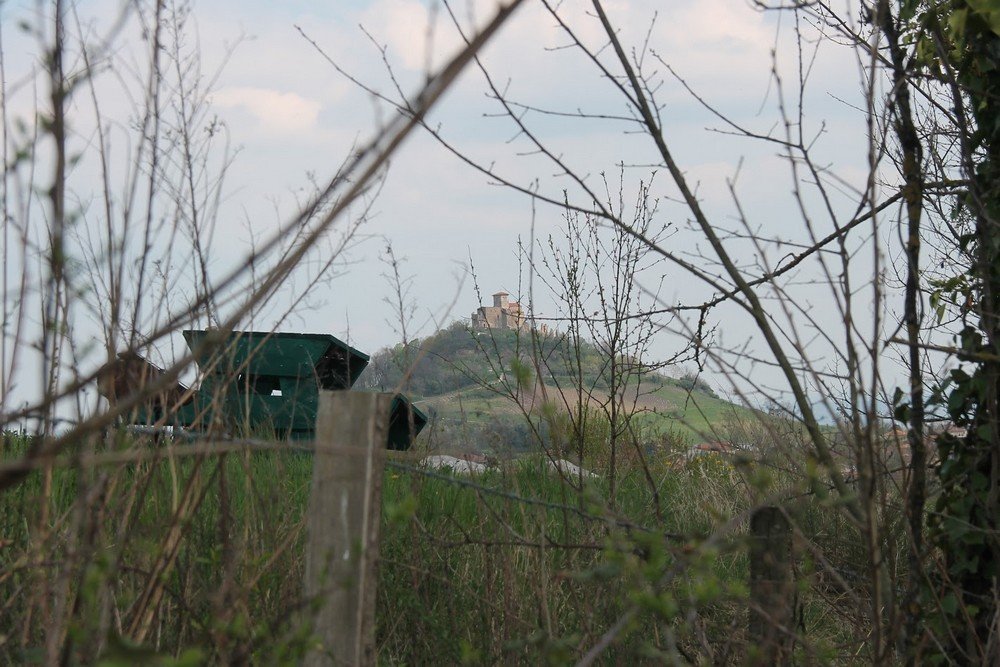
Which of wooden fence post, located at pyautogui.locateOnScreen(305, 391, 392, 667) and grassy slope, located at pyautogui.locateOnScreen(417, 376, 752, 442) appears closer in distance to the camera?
wooden fence post, located at pyautogui.locateOnScreen(305, 391, 392, 667)

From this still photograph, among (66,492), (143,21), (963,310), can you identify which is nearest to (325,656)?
(143,21)

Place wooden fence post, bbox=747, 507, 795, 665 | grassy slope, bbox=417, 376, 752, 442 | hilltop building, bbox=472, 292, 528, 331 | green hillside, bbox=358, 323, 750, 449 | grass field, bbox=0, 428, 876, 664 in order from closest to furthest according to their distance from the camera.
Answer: grass field, bbox=0, 428, 876, 664 → wooden fence post, bbox=747, 507, 795, 665 → green hillside, bbox=358, 323, 750, 449 → grassy slope, bbox=417, 376, 752, 442 → hilltop building, bbox=472, 292, 528, 331

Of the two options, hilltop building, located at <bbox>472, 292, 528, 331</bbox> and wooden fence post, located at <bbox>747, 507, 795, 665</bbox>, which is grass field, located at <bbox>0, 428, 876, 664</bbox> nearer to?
wooden fence post, located at <bbox>747, 507, 795, 665</bbox>

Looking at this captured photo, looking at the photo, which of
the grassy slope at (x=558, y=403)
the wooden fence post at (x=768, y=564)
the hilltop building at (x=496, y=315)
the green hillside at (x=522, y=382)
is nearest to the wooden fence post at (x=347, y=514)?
the green hillside at (x=522, y=382)

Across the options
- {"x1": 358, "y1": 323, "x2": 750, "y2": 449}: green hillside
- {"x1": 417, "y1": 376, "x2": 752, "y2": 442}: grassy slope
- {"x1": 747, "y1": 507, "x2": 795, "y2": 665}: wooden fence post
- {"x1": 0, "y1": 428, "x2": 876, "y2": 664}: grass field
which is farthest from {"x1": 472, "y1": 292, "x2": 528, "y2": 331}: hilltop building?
{"x1": 747, "y1": 507, "x2": 795, "y2": 665}: wooden fence post

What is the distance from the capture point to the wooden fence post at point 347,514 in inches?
87.6

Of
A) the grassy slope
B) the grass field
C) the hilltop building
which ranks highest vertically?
the hilltop building

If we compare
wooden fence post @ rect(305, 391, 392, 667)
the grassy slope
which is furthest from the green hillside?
wooden fence post @ rect(305, 391, 392, 667)

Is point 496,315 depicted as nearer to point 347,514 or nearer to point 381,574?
point 381,574

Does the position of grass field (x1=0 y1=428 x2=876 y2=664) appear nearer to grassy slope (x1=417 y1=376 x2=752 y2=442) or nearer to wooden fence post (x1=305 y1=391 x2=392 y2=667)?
wooden fence post (x1=305 y1=391 x2=392 y2=667)

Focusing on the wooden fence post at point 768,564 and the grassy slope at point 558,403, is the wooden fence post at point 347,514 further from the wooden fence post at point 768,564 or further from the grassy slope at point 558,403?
the wooden fence post at point 768,564

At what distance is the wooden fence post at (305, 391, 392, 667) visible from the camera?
2.22 metres

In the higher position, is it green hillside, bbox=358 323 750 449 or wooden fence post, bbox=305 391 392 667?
green hillside, bbox=358 323 750 449

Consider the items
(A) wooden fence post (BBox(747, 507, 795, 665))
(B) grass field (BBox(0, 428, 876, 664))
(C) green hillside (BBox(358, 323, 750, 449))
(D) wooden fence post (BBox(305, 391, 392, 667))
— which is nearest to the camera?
(B) grass field (BBox(0, 428, 876, 664))
